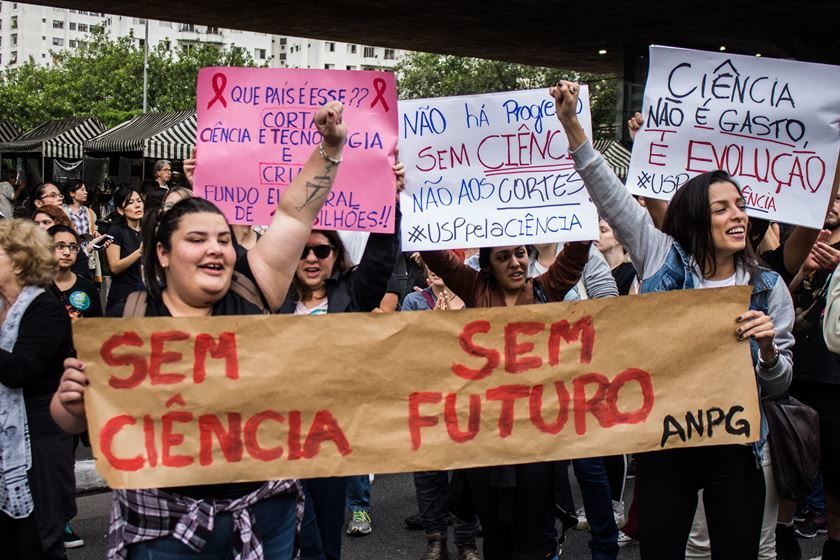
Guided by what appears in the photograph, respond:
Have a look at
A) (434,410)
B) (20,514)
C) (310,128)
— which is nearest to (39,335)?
(20,514)

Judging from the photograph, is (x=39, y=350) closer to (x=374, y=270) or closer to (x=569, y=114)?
(x=374, y=270)

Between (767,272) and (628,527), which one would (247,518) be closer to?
(767,272)

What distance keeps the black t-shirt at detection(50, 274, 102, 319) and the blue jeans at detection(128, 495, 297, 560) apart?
3008 millimetres

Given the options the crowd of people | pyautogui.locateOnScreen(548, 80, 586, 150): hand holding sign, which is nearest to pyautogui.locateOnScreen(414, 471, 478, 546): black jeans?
the crowd of people

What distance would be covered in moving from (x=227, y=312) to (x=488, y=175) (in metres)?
1.79

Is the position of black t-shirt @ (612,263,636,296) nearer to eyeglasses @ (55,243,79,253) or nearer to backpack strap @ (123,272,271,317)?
eyeglasses @ (55,243,79,253)

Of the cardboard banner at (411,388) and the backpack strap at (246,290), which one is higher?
the backpack strap at (246,290)

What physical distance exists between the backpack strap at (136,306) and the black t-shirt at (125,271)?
14.7 feet

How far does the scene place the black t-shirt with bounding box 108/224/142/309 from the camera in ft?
24.2

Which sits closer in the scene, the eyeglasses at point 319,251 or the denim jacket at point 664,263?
the denim jacket at point 664,263

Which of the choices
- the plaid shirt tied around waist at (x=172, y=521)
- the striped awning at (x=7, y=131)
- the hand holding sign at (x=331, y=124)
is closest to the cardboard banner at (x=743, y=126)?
the hand holding sign at (x=331, y=124)

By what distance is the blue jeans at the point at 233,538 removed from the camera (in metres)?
2.69

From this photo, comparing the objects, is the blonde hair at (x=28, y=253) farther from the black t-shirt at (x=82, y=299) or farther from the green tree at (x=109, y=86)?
the green tree at (x=109, y=86)

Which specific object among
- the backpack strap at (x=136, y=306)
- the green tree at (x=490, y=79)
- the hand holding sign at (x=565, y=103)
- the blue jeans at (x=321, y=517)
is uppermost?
the green tree at (x=490, y=79)
